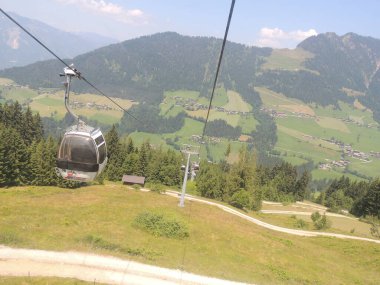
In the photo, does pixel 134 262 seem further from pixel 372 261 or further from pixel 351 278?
pixel 372 261

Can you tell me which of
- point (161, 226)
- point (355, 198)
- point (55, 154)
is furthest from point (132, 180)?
point (355, 198)

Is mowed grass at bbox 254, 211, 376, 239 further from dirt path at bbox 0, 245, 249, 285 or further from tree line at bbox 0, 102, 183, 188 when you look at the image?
dirt path at bbox 0, 245, 249, 285

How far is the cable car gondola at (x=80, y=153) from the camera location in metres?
19.9

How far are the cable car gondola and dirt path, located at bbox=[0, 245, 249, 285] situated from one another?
28.1ft

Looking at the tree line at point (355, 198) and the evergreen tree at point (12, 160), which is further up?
the evergreen tree at point (12, 160)

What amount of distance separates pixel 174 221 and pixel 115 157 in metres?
61.4

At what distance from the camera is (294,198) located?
130 metres

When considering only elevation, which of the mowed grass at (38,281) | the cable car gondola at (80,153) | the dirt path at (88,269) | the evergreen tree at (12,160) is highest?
the cable car gondola at (80,153)

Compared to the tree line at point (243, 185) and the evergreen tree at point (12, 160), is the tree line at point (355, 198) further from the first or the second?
the evergreen tree at point (12, 160)

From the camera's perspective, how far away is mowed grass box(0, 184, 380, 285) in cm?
3065

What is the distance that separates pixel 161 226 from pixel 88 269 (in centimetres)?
1252

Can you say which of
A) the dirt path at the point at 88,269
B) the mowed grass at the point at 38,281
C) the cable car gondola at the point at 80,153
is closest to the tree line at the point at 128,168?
the dirt path at the point at 88,269


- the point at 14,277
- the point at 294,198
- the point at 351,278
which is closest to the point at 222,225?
the point at 351,278

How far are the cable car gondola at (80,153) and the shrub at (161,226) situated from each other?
18.1 meters
